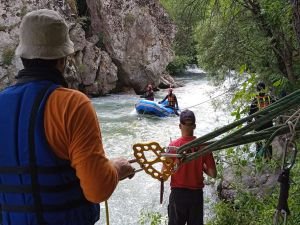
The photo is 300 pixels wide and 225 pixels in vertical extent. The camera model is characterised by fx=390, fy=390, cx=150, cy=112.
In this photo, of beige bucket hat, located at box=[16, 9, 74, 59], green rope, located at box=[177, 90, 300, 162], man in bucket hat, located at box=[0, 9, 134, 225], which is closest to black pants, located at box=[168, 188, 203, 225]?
green rope, located at box=[177, 90, 300, 162]

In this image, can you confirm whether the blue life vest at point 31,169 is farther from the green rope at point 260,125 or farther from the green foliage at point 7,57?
Result: the green foliage at point 7,57

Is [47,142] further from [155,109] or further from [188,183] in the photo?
[155,109]

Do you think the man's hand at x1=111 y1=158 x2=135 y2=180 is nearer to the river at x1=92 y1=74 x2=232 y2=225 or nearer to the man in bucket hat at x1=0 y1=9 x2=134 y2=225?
the man in bucket hat at x1=0 y1=9 x2=134 y2=225

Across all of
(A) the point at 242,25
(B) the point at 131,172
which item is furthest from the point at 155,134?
(B) the point at 131,172

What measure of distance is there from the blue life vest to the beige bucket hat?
11 centimetres

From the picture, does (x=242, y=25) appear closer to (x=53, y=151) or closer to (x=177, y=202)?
(x=177, y=202)

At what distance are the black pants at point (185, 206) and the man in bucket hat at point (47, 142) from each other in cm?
173

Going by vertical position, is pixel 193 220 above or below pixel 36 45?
below

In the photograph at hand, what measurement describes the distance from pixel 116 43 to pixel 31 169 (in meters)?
21.1

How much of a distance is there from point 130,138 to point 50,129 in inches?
399

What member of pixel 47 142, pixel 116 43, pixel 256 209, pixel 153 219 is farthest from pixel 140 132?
pixel 47 142

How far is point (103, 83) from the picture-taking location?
20438 mm

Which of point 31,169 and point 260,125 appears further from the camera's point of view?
point 260,125

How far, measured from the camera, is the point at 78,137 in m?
1.35
